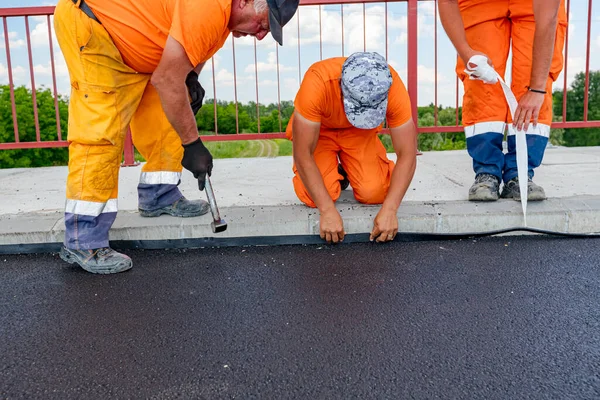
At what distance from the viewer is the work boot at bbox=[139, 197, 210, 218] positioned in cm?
296

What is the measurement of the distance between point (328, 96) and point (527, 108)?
104cm

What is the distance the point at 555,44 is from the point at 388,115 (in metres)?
0.97

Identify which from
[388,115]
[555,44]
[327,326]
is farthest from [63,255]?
[555,44]

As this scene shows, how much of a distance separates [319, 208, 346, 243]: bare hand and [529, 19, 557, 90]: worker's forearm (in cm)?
123

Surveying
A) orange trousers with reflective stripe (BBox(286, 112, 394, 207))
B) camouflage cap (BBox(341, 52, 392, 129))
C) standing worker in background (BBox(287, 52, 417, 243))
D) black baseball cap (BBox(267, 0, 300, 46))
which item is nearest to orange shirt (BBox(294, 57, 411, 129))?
standing worker in background (BBox(287, 52, 417, 243))

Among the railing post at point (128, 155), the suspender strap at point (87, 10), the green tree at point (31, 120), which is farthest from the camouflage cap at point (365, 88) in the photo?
the green tree at point (31, 120)

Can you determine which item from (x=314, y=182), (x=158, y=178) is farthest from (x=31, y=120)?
(x=314, y=182)

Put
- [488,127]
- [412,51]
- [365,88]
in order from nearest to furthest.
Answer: [365,88] → [488,127] → [412,51]

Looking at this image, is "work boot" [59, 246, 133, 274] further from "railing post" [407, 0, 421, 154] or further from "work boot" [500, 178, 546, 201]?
"railing post" [407, 0, 421, 154]

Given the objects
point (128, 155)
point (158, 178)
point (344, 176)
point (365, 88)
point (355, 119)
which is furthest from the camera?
point (128, 155)

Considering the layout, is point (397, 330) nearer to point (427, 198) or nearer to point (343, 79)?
point (343, 79)

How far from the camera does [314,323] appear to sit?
1.85 m

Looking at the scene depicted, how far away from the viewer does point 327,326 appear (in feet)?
5.98

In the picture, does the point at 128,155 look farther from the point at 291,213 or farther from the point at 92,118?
the point at 92,118
